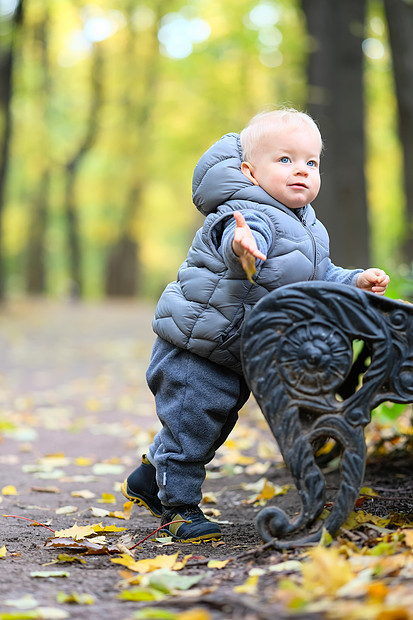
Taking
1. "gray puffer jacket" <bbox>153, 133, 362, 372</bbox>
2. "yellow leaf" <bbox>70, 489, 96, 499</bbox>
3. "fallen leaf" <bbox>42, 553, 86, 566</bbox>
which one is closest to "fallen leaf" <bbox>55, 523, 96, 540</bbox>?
"fallen leaf" <bbox>42, 553, 86, 566</bbox>

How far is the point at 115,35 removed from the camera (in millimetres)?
21797

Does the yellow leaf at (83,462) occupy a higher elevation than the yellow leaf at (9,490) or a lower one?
lower

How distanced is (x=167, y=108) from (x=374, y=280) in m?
18.1

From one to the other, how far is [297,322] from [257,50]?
13.2 metres

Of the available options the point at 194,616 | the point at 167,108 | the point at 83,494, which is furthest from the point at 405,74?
the point at 167,108

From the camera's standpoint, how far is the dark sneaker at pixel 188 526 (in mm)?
2792

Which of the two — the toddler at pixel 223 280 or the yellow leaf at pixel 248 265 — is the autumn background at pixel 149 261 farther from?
the yellow leaf at pixel 248 265

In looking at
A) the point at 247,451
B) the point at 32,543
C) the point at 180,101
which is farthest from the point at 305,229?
the point at 180,101

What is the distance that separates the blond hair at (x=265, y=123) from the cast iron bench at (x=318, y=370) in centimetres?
66

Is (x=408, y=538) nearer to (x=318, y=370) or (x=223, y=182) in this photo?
(x=318, y=370)

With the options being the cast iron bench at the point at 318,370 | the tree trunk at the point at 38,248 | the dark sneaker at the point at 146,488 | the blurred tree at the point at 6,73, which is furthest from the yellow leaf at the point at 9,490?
the tree trunk at the point at 38,248

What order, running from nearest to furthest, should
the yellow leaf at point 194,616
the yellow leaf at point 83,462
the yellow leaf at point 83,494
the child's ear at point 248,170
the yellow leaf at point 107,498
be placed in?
the yellow leaf at point 194,616
the child's ear at point 248,170
the yellow leaf at point 107,498
the yellow leaf at point 83,494
the yellow leaf at point 83,462

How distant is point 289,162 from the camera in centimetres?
266

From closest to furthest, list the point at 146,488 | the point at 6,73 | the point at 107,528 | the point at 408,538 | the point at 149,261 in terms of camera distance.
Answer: the point at 408,538 → the point at 107,528 → the point at 146,488 → the point at 6,73 → the point at 149,261
